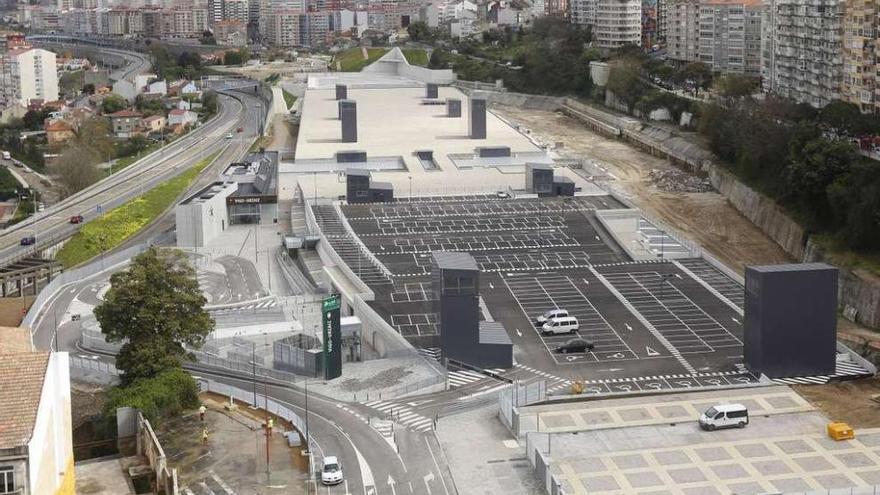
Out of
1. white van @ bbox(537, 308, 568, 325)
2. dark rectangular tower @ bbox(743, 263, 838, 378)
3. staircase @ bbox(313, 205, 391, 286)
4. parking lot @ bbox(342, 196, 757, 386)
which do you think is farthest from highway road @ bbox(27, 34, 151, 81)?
dark rectangular tower @ bbox(743, 263, 838, 378)

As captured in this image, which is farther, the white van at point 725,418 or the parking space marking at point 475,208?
the parking space marking at point 475,208

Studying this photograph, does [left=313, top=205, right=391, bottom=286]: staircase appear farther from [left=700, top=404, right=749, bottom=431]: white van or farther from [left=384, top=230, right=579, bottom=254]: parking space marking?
[left=700, top=404, right=749, bottom=431]: white van

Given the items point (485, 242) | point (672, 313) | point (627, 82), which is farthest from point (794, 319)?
point (627, 82)

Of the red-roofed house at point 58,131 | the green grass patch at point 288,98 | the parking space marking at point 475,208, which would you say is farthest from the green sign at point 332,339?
the green grass patch at point 288,98

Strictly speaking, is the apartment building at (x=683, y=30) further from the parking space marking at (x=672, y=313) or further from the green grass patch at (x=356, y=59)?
the parking space marking at (x=672, y=313)

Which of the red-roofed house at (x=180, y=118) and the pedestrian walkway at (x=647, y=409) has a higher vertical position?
the red-roofed house at (x=180, y=118)
